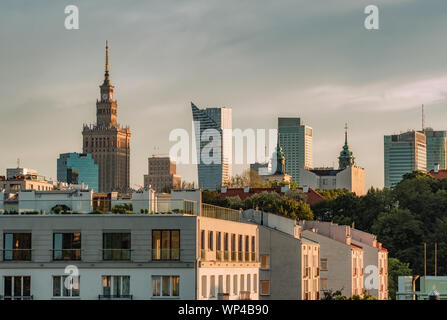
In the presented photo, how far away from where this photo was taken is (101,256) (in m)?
56.2

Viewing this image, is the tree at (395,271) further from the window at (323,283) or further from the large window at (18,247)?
the large window at (18,247)

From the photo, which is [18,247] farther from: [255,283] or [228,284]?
[255,283]

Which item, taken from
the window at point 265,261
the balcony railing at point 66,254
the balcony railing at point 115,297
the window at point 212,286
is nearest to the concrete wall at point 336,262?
the window at point 265,261

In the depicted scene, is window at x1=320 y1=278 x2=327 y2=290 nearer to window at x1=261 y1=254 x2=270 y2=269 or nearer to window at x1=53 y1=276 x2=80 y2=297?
window at x1=261 y1=254 x2=270 y2=269

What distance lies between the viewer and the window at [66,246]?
56.4 metres

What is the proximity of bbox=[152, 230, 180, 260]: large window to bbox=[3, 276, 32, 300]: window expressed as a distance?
693 cm

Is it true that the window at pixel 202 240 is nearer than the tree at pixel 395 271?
Yes

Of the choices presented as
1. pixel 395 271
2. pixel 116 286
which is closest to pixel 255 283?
pixel 116 286

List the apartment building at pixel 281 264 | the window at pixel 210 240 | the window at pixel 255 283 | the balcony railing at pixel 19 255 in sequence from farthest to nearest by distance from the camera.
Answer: the apartment building at pixel 281 264 < the window at pixel 255 283 < the window at pixel 210 240 < the balcony railing at pixel 19 255

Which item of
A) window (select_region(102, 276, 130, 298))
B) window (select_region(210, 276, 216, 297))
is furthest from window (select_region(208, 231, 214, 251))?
window (select_region(102, 276, 130, 298))

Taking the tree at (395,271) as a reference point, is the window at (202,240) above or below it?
above

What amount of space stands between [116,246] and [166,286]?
3528 mm

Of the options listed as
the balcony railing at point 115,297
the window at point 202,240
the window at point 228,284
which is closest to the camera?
the balcony railing at point 115,297
